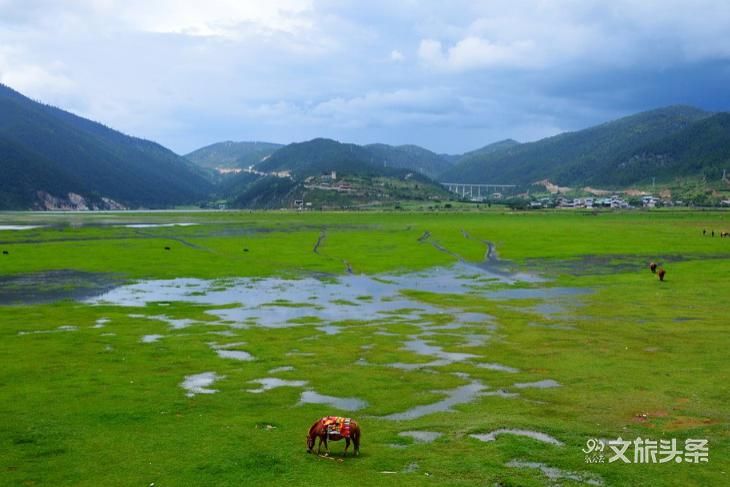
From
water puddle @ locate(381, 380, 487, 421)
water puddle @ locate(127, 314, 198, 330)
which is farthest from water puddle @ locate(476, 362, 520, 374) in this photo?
water puddle @ locate(127, 314, 198, 330)

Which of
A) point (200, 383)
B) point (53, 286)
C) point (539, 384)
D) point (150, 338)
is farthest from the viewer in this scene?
point (53, 286)

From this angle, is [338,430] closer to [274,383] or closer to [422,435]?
[422,435]

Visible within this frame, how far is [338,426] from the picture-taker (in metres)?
19.0

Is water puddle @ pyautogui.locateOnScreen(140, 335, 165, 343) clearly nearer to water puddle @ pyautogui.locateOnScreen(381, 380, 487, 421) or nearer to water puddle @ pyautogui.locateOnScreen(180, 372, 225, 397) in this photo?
water puddle @ pyautogui.locateOnScreen(180, 372, 225, 397)

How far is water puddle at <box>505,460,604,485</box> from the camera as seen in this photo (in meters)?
17.4

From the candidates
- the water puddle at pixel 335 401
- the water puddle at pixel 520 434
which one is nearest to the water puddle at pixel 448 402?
the water puddle at pixel 335 401

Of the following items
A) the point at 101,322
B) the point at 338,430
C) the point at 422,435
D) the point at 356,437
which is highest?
the point at 338,430

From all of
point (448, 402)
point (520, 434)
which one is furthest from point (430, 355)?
point (520, 434)

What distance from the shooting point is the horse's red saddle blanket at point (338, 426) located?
1888 cm

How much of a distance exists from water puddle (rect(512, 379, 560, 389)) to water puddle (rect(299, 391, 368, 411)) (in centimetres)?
719

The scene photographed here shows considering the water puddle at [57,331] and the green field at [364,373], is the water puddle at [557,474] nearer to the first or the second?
the green field at [364,373]

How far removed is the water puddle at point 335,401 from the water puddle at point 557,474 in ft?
25.6

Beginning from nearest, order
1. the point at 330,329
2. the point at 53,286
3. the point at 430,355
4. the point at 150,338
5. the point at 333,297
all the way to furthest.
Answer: the point at 430,355, the point at 150,338, the point at 330,329, the point at 333,297, the point at 53,286

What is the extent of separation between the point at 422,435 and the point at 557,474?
4887 millimetres
